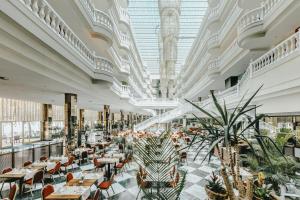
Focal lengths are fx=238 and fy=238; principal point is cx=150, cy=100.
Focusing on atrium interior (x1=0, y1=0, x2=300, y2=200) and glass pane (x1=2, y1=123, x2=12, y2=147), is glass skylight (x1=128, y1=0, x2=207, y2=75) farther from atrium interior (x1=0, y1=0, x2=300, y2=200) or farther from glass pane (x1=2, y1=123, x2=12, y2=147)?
glass pane (x1=2, y1=123, x2=12, y2=147)

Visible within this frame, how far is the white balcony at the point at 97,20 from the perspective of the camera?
9.14 meters

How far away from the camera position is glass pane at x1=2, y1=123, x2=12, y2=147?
17.1 m

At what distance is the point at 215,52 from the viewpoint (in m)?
17.3

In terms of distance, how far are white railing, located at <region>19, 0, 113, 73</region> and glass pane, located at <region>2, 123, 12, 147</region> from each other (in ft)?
36.0

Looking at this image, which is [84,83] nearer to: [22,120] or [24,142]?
[22,120]

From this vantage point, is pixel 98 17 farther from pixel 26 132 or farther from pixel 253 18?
pixel 26 132

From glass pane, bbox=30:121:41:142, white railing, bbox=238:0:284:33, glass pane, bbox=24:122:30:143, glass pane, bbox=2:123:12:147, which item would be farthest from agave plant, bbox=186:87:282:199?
glass pane, bbox=30:121:41:142

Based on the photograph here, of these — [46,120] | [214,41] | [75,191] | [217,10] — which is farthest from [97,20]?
[46,120]

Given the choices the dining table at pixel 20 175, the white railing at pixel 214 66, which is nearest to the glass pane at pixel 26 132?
the dining table at pixel 20 175

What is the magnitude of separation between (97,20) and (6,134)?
12.4 meters

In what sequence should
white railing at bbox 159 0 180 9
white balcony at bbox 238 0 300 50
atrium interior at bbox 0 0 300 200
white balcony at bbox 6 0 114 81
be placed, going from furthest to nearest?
white railing at bbox 159 0 180 9
white balcony at bbox 238 0 300 50
white balcony at bbox 6 0 114 81
atrium interior at bbox 0 0 300 200

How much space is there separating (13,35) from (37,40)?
885 mm

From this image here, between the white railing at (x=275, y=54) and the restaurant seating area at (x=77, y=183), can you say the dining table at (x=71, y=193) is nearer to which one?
the restaurant seating area at (x=77, y=183)

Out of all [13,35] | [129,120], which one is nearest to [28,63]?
[13,35]
